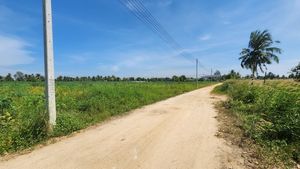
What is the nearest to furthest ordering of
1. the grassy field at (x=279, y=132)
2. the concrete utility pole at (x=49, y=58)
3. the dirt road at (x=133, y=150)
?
1. the dirt road at (x=133, y=150)
2. the grassy field at (x=279, y=132)
3. the concrete utility pole at (x=49, y=58)

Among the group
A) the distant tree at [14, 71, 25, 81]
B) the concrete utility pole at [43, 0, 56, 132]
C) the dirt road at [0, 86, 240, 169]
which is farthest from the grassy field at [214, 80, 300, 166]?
the distant tree at [14, 71, 25, 81]

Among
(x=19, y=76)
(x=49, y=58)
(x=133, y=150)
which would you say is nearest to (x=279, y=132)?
(x=133, y=150)

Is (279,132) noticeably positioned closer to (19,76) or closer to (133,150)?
(133,150)

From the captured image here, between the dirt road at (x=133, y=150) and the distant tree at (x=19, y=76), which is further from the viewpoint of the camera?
the distant tree at (x=19, y=76)

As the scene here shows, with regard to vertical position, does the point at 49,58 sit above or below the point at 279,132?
above

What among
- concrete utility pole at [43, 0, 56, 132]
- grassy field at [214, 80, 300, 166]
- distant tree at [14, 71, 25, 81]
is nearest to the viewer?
grassy field at [214, 80, 300, 166]

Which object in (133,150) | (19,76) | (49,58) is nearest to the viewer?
(133,150)

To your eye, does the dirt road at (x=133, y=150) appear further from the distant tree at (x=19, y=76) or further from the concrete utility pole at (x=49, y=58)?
the distant tree at (x=19, y=76)

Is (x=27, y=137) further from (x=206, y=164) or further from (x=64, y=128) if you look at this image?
(x=206, y=164)

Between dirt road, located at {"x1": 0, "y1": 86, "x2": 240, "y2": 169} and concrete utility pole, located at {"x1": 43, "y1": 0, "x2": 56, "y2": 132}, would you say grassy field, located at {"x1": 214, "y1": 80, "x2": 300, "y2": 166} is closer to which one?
dirt road, located at {"x1": 0, "y1": 86, "x2": 240, "y2": 169}

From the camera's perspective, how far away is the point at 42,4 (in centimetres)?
775

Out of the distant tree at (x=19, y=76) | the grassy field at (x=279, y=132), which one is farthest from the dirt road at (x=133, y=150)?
the distant tree at (x=19, y=76)

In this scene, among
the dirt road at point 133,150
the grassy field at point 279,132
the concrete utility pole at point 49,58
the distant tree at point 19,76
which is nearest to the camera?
the dirt road at point 133,150

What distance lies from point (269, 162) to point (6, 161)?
17.7ft
